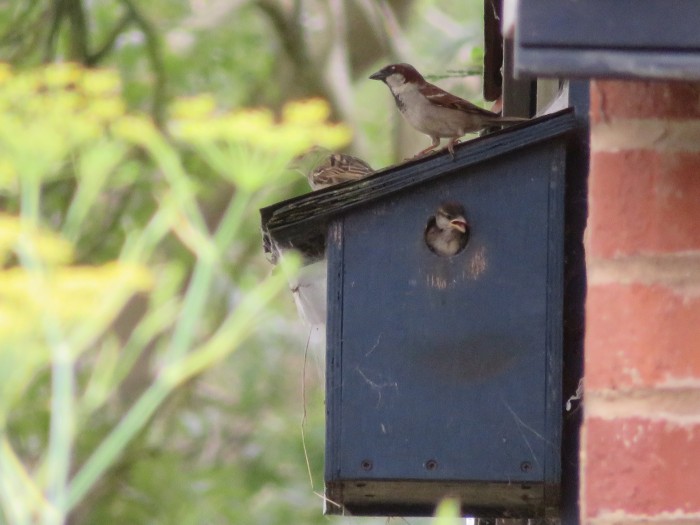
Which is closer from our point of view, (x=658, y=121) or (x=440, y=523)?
(x=658, y=121)

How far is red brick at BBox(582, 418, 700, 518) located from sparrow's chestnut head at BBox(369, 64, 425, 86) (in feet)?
6.97

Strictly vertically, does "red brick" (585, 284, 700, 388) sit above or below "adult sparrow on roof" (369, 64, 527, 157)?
below

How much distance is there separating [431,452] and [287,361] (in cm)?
552

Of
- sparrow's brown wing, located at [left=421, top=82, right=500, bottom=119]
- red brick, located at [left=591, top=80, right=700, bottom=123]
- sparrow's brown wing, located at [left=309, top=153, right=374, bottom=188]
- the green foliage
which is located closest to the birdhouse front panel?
red brick, located at [left=591, top=80, right=700, bottom=123]

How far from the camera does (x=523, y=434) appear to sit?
1.73 metres

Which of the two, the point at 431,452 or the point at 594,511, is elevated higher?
the point at 431,452

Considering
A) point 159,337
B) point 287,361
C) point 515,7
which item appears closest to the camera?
point 515,7

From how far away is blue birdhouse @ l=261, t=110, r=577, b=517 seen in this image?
1.73 m

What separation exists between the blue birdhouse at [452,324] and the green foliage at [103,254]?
210cm

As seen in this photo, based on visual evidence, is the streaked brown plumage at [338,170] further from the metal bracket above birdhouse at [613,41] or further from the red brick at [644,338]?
the metal bracket above birdhouse at [613,41]

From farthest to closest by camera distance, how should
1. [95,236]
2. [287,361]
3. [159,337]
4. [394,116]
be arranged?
[287,361] < [159,337] < [95,236] < [394,116]

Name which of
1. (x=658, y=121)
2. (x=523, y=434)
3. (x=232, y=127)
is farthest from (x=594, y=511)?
(x=232, y=127)

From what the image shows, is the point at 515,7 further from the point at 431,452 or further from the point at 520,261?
the point at 431,452

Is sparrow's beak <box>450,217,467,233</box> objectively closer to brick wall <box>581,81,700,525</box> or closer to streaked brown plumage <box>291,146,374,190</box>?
brick wall <box>581,81,700,525</box>
